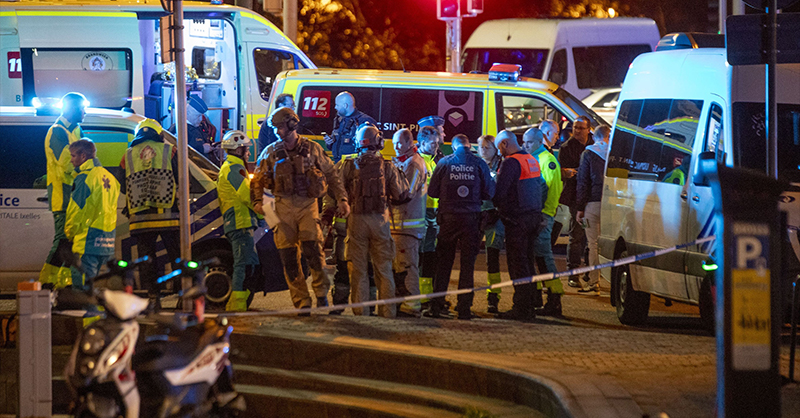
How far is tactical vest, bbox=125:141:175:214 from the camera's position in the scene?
8805mm

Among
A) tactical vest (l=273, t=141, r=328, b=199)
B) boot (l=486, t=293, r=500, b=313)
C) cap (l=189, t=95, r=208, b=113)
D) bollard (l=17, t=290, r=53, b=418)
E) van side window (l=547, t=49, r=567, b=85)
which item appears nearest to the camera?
bollard (l=17, t=290, r=53, b=418)

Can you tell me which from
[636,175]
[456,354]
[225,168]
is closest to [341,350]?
[456,354]

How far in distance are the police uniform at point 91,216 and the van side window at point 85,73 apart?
296 inches

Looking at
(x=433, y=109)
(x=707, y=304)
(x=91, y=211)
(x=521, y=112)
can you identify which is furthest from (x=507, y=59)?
(x=91, y=211)

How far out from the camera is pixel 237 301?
8828 mm

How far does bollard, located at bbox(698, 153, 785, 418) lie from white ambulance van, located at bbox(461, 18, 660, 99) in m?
16.7

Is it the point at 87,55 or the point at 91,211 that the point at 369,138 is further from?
the point at 87,55

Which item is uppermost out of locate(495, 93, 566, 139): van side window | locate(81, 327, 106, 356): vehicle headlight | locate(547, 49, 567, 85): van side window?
locate(547, 49, 567, 85): van side window

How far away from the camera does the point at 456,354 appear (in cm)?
697

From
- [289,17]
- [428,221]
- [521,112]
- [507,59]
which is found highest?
[289,17]

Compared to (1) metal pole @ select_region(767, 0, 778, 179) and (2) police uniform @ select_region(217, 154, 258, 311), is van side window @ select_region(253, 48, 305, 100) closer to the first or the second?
(2) police uniform @ select_region(217, 154, 258, 311)

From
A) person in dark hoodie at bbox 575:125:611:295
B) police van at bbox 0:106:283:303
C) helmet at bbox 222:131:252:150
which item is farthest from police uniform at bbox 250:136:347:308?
person in dark hoodie at bbox 575:125:611:295

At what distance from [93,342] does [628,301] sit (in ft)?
17.7

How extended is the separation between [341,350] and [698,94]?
346 cm
